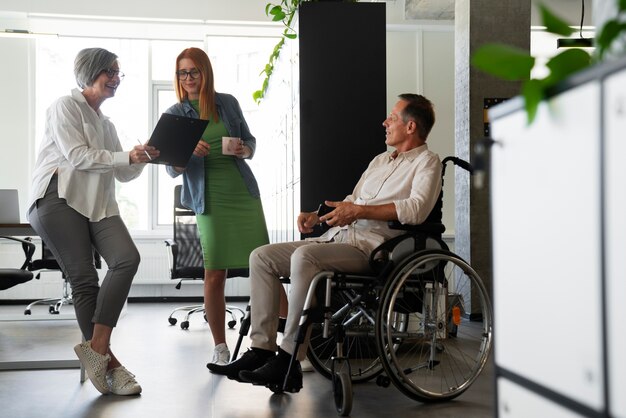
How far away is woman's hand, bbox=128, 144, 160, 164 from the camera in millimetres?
2928

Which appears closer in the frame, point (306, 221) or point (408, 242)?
point (408, 242)

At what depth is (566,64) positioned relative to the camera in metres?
0.79

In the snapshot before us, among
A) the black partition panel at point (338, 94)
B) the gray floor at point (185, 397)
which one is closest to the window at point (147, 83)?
the gray floor at point (185, 397)

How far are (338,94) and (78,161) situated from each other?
1348mm

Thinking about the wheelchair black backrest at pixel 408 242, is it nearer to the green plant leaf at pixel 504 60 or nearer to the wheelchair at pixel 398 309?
the wheelchair at pixel 398 309

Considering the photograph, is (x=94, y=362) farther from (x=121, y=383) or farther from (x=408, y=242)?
(x=408, y=242)

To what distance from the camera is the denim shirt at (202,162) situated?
3.40m

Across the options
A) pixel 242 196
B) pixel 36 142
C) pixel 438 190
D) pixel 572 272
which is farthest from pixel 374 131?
pixel 36 142

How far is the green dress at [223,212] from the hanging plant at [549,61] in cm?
265

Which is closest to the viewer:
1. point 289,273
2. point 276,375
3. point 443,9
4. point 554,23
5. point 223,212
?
point 554,23

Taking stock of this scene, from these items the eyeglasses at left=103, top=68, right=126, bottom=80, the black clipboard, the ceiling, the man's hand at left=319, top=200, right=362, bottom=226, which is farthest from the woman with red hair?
the ceiling

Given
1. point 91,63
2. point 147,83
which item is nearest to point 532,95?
point 91,63

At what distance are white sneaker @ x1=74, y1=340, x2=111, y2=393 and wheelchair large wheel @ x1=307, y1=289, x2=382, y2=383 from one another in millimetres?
757

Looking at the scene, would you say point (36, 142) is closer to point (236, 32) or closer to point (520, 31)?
point (236, 32)
